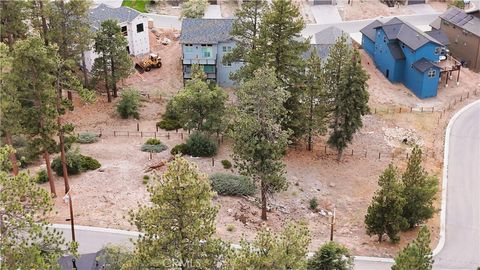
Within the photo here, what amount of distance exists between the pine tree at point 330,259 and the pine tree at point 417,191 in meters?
9.25

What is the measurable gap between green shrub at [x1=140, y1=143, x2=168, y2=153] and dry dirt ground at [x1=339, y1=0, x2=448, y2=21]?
39.4 m

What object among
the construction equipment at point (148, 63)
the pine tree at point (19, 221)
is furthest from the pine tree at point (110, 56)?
the pine tree at point (19, 221)

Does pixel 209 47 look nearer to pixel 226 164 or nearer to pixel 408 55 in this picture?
pixel 226 164

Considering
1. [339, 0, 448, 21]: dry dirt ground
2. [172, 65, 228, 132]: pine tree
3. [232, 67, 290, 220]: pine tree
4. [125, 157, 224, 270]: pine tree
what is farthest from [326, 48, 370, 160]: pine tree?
[339, 0, 448, 21]: dry dirt ground

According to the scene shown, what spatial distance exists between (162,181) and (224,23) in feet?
131

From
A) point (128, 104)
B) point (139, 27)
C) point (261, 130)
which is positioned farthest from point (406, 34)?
point (261, 130)

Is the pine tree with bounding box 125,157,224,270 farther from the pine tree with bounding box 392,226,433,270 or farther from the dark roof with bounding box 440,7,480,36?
the dark roof with bounding box 440,7,480,36

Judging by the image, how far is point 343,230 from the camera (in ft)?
129

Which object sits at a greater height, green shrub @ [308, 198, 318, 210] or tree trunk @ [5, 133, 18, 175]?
tree trunk @ [5, 133, 18, 175]

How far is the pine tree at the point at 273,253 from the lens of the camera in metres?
22.8

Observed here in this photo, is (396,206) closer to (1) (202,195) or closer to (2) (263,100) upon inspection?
(2) (263,100)

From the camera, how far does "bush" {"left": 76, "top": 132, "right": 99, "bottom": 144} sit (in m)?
47.2

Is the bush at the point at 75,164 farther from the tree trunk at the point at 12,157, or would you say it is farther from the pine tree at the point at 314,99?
the pine tree at the point at 314,99

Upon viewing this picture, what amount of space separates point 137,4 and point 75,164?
144 ft
